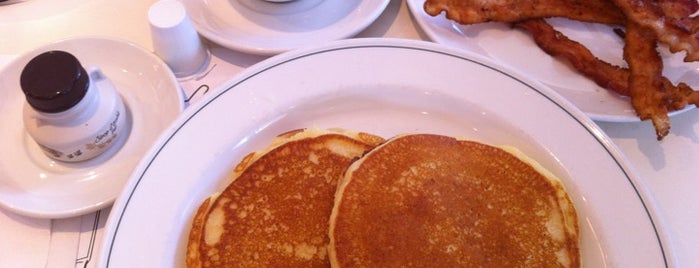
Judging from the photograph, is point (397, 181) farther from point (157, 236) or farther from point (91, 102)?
point (91, 102)

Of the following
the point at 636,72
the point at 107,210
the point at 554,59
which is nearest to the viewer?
the point at 107,210

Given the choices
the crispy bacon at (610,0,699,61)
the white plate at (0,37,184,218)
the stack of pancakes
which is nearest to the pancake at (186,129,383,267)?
the stack of pancakes

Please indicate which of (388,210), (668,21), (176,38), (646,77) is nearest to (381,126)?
(388,210)

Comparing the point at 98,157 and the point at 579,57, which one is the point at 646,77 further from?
the point at 98,157

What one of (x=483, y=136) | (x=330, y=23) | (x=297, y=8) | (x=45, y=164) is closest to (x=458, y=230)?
(x=483, y=136)

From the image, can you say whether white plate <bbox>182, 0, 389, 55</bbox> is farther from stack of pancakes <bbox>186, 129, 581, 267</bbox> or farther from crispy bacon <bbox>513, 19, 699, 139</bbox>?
crispy bacon <bbox>513, 19, 699, 139</bbox>

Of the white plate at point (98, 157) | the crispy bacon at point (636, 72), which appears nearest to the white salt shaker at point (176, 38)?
the white plate at point (98, 157)

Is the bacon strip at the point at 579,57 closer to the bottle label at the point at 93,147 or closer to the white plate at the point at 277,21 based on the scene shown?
the white plate at the point at 277,21
